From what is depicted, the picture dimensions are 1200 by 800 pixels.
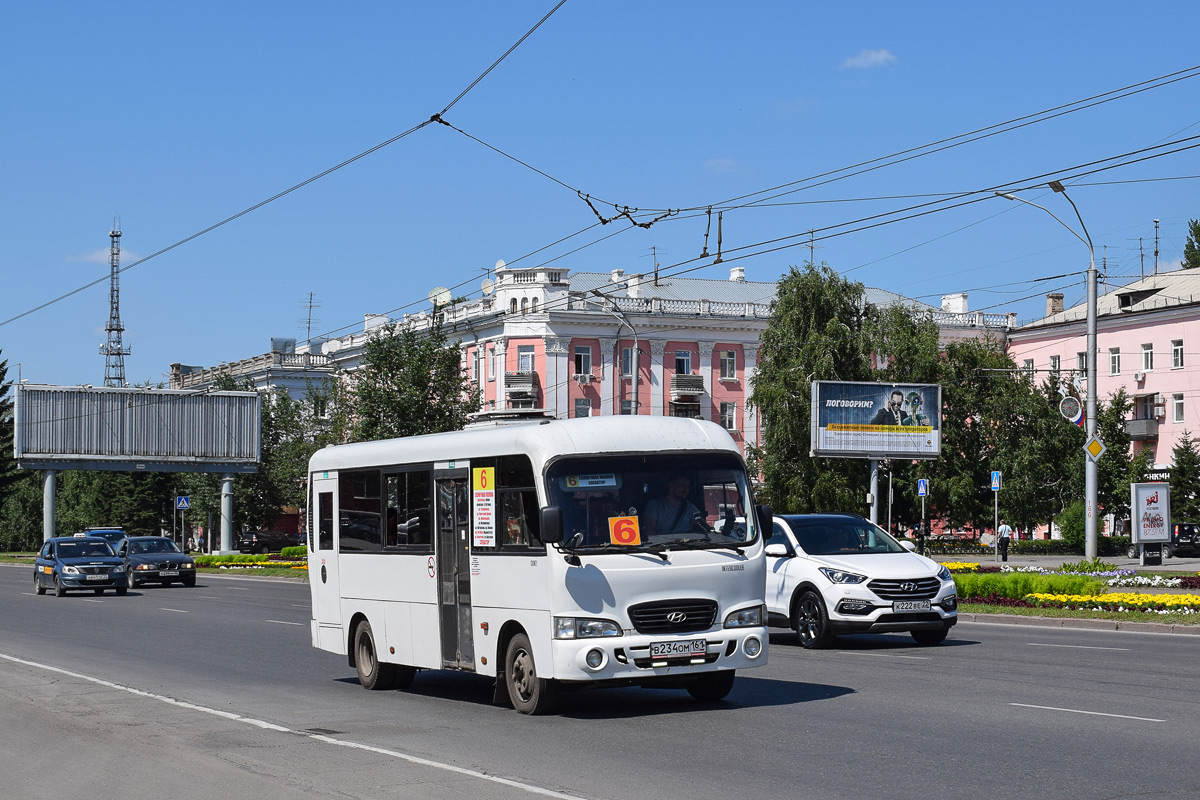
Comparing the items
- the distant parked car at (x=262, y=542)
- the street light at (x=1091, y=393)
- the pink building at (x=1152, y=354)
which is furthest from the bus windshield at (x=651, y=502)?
the distant parked car at (x=262, y=542)

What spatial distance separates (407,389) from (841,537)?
32.3 meters

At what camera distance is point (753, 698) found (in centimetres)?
1331

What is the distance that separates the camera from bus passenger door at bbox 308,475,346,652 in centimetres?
1575

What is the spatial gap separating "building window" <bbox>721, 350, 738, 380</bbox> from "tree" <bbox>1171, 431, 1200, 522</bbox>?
28596mm

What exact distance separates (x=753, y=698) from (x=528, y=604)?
2430mm

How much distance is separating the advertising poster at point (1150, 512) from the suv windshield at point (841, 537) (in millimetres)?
24994

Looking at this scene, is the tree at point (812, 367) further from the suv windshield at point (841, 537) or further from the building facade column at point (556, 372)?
the suv windshield at point (841, 537)

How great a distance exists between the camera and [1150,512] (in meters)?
42.5

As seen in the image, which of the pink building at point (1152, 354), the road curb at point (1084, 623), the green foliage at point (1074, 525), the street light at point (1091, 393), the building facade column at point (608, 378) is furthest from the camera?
the building facade column at point (608, 378)

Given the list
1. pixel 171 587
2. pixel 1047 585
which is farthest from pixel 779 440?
pixel 1047 585

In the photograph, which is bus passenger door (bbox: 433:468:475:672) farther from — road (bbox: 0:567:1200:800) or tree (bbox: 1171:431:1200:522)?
tree (bbox: 1171:431:1200:522)

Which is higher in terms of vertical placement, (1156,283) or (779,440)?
(1156,283)

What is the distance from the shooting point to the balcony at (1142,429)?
7606 cm

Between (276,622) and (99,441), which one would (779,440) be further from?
(276,622)
